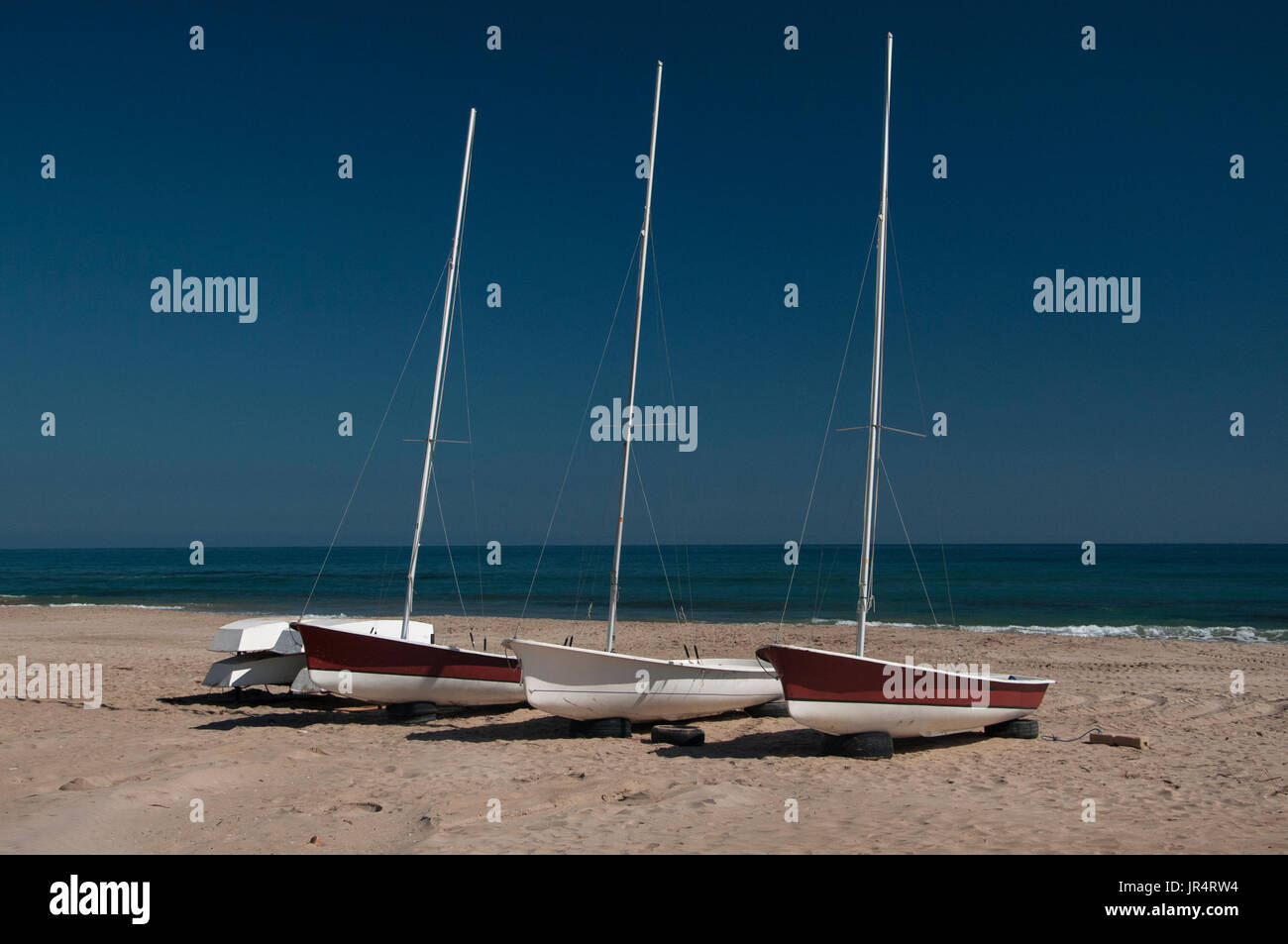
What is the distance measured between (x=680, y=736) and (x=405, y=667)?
4.20 m

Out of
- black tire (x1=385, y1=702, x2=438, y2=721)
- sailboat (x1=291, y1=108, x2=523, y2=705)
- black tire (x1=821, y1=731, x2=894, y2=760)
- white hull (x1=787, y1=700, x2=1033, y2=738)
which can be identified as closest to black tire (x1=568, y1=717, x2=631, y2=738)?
sailboat (x1=291, y1=108, x2=523, y2=705)

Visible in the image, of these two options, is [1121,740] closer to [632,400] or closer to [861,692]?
[861,692]

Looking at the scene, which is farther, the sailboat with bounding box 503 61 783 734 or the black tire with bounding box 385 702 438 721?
the black tire with bounding box 385 702 438 721

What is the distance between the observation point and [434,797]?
30.2 feet

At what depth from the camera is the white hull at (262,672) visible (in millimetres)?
15008

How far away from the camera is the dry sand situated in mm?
7691

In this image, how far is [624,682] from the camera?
1229 cm

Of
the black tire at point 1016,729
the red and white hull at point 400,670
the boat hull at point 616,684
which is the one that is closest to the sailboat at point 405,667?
the red and white hull at point 400,670

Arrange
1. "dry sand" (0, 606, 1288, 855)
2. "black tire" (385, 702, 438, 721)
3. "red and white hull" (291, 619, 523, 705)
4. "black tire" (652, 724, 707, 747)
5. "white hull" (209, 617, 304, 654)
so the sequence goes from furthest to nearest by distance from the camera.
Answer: "white hull" (209, 617, 304, 654) → "black tire" (385, 702, 438, 721) → "red and white hull" (291, 619, 523, 705) → "black tire" (652, 724, 707, 747) → "dry sand" (0, 606, 1288, 855)

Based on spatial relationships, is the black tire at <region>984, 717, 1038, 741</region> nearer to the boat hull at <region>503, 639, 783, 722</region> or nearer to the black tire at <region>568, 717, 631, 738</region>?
the boat hull at <region>503, 639, 783, 722</region>

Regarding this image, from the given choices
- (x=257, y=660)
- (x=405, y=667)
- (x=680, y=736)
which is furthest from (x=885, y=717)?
(x=257, y=660)
